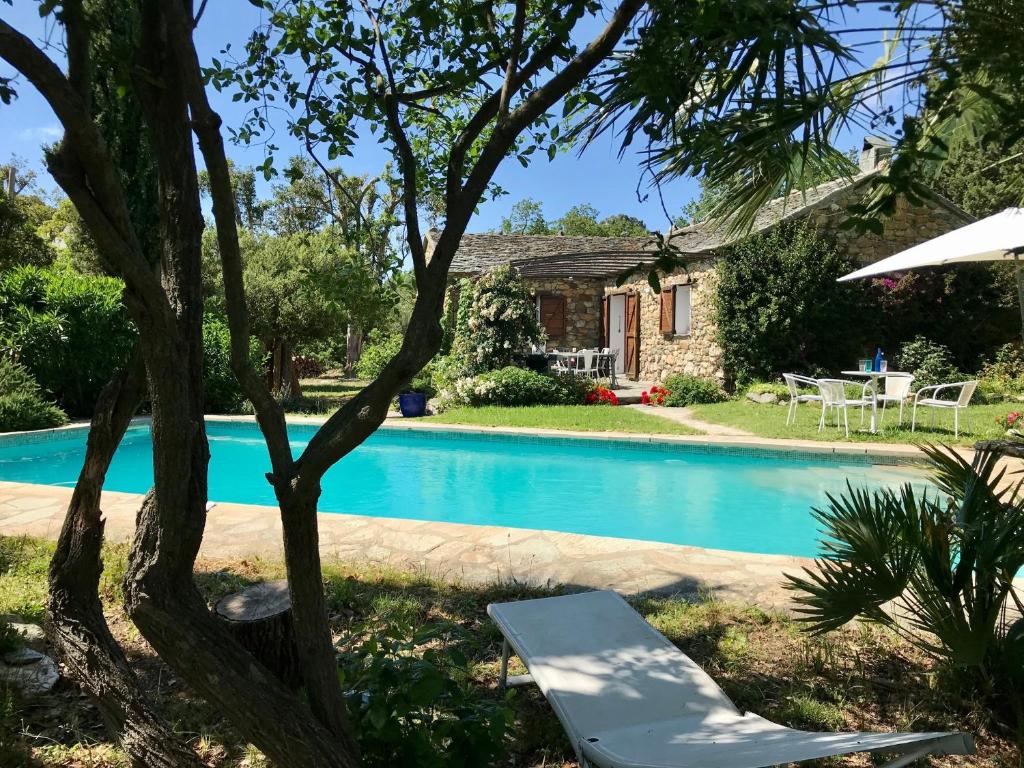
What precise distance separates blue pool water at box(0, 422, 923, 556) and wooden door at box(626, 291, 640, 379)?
821 centimetres

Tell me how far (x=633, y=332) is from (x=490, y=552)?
13745 mm

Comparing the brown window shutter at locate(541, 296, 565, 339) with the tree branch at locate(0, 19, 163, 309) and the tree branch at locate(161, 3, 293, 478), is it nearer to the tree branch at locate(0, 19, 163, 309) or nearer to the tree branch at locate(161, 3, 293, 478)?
the tree branch at locate(161, 3, 293, 478)

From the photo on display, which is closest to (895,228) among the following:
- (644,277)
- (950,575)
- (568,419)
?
(644,277)

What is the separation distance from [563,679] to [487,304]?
11.8 metres

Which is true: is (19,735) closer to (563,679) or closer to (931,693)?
(563,679)

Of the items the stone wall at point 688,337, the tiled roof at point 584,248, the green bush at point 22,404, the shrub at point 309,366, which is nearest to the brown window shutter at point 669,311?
the stone wall at point 688,337

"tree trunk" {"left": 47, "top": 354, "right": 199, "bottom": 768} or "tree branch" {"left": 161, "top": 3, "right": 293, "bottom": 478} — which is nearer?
"tree branch" {"left": 161, "top": 3, "right": 293, "bottom": 478}

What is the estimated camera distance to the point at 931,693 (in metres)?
2.58

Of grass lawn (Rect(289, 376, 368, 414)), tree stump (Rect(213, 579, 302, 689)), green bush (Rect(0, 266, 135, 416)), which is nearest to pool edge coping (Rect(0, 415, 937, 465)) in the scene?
green bush (Rect(0, 266, 135, 416))

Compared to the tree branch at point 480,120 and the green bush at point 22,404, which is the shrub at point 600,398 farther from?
the tree branch at point 480,120

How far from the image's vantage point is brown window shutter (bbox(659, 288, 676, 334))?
15797 mm

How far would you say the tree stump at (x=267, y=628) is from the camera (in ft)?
8.20

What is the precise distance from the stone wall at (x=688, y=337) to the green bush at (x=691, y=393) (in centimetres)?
53

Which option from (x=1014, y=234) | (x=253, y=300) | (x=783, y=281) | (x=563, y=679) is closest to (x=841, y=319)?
(x=783, y=281)
